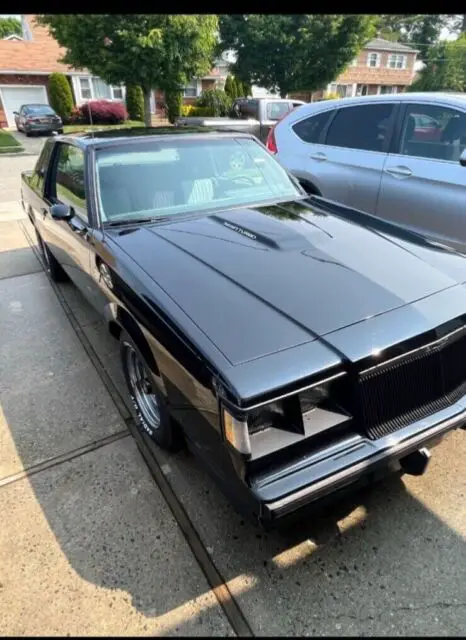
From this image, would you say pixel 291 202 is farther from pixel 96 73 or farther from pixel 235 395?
pixel 96 73

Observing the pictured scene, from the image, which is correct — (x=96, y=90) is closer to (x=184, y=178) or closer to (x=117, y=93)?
(x=117, y=93)

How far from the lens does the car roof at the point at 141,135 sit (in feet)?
10.2

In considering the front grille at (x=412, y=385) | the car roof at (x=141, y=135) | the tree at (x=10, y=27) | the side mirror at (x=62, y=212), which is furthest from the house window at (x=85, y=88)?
the tree at (x=10, y=27)

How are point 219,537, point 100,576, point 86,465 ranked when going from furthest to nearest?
point 86,465 < point 219,537 < point 100,576

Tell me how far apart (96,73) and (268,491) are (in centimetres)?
2121

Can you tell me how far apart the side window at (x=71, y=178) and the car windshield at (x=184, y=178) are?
0.24 meters

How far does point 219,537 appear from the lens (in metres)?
2.01

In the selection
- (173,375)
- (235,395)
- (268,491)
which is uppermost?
(235,395)

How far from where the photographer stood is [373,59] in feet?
127

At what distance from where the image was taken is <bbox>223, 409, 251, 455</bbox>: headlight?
1.52m

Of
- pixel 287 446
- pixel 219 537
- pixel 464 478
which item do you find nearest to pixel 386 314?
pixel 287 446

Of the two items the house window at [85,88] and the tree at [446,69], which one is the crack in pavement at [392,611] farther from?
the tree at [446,69]

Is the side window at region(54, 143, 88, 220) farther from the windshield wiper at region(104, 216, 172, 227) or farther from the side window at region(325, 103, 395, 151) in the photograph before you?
the side window at region(325, 103, 395, 151)

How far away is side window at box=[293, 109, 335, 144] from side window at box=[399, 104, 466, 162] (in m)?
1.03
